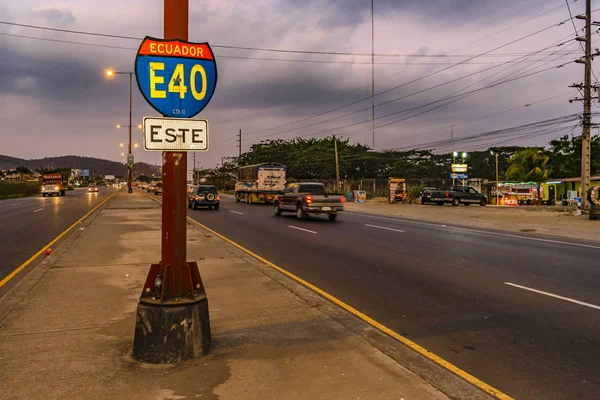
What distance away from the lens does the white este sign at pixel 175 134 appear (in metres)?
4.68

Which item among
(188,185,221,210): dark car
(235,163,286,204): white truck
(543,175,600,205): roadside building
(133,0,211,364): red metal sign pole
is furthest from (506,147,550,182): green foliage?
(133,0,211,364): red metal sign pole

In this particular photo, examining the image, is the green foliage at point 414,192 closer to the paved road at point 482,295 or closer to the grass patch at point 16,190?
the paved road at point 482,295

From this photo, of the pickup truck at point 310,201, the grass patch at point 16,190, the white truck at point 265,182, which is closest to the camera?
the pickup truck at point 310,201

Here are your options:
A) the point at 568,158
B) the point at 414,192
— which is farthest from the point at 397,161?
the point at 414,192

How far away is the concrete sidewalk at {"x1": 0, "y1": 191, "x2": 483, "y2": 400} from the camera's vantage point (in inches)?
161

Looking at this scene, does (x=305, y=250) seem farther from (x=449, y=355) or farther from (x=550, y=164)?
(x=550, y=164)

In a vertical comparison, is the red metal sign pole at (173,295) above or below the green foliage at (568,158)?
below

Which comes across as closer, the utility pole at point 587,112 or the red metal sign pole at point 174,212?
the red metal sign pole at point 174,212

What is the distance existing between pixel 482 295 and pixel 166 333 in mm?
5413

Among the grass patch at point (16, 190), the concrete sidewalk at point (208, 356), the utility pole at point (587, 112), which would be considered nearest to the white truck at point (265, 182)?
the utility pole at point (587, 112)

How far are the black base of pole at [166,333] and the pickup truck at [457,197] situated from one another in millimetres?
40653

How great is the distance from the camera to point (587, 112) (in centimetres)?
Result: 2875

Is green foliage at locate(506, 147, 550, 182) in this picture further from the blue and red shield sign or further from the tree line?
the blue and red shield sign

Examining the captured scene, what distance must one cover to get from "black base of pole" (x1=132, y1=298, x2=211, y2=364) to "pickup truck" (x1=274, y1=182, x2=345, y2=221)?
59.2ft
